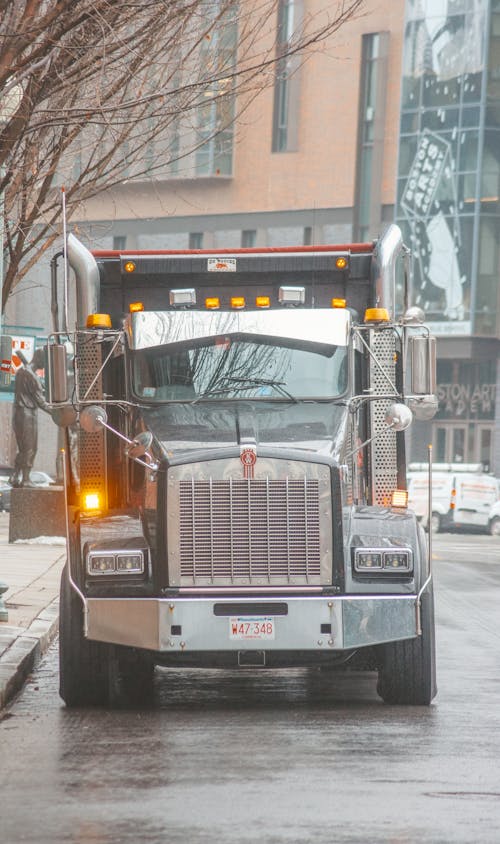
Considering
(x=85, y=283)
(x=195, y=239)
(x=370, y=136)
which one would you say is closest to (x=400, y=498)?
(x=85, y=283)

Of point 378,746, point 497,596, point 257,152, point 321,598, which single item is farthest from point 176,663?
point 257,152

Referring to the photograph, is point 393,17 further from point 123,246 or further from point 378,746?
point 378,746

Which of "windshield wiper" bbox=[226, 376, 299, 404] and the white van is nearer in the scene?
"windshield wiper" bbox=[226, 376, 299, 404]

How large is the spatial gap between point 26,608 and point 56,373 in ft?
17.6

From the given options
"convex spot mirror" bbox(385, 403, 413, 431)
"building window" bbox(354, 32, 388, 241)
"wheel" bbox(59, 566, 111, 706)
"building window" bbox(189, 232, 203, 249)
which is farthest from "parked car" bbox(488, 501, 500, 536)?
"wheel" bbox(59, 566, 111, 706)

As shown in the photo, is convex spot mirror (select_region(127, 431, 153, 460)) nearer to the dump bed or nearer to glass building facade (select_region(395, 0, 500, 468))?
the dump bed

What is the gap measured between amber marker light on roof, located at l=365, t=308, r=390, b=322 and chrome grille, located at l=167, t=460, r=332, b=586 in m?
1.66

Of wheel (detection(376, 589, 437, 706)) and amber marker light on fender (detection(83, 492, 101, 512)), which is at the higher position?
amber marker light on fender (detection(83, 492, 101, 512))

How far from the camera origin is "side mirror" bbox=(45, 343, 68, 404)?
1165 cm

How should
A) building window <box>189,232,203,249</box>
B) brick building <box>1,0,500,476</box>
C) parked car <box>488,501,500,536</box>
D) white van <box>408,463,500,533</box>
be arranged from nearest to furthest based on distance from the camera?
white van <box>408,463,500,533</box> → parked car <box>488,501,500,536</box> → brick building <box>1,0,500,476</box> → building window <box>189,232,203,249</box>

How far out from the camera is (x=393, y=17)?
220 feet

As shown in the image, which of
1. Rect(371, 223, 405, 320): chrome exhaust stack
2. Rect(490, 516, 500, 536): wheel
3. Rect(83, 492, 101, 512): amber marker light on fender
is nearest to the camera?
Rect(83, 492, 101, 512): amber marker light on fender

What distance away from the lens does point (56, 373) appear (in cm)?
1170

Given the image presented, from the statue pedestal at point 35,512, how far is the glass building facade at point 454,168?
125 feet
